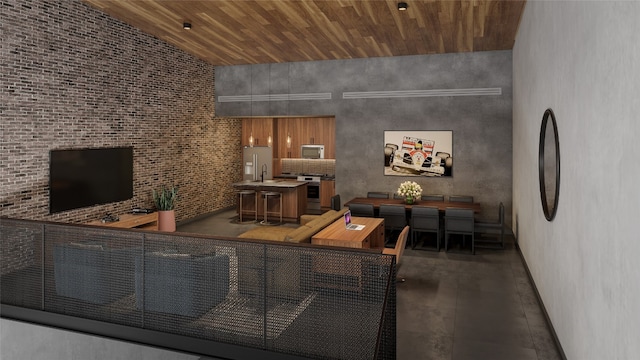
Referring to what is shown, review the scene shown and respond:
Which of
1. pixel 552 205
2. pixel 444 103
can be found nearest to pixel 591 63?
pixel 552 205

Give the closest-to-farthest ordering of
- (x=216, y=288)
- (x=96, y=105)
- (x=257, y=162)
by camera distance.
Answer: (x=216, y=288) < (x=96, y=105) < (x=257, y=162)

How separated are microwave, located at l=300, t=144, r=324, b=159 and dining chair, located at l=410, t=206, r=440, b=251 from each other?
5193 millimetres

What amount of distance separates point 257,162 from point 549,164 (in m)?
9.19

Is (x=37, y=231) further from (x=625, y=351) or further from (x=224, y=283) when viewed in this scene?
(x=625, y=351)

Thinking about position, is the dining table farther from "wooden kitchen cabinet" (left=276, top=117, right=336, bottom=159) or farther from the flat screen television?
the flat screen television

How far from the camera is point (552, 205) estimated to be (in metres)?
4.37

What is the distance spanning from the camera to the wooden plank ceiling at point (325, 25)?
705cm

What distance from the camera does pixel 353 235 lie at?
596 cm

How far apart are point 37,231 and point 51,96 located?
325 cm

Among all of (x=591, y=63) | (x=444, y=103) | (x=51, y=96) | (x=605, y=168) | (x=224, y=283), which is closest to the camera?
(x=605, y=168)

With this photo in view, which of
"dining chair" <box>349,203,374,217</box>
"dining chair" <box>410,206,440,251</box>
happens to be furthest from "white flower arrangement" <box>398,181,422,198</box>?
"dining chair" <box>349,203,374,217</box>

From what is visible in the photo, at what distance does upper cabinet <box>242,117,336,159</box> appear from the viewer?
12.8 meters

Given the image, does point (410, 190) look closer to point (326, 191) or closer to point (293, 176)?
point (326, 191)

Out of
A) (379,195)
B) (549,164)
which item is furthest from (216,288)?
(379,195)
